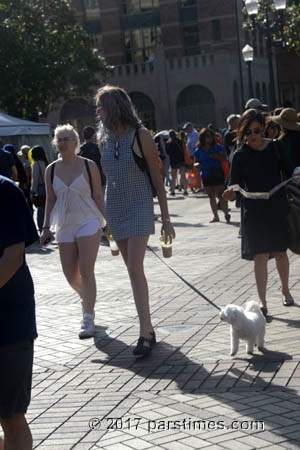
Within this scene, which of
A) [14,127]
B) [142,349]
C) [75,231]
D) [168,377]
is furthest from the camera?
[14,127]

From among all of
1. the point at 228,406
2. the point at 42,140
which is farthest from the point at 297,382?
the point at 42,140

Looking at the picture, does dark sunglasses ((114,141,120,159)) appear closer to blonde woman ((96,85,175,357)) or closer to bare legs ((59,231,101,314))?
blonde woman ((96,85,175,357))

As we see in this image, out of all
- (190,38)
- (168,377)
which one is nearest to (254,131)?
(168,377)

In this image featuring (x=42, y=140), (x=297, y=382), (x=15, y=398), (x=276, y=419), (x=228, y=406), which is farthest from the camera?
(x=42, y=140)

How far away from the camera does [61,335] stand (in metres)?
7.14

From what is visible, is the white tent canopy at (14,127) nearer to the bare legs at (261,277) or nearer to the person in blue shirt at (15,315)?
the bare legs at (261,277)

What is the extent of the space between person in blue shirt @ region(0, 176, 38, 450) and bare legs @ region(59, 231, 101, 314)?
3573mm

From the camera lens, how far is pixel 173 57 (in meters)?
58.2

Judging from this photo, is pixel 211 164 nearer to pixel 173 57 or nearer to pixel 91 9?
pixel 173 57

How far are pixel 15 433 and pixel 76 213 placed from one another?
3819 millimetres

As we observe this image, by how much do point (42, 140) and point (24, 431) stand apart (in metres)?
23.0

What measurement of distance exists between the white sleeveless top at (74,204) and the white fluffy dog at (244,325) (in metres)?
1.88

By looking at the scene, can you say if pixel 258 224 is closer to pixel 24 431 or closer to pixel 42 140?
pixel 24 431

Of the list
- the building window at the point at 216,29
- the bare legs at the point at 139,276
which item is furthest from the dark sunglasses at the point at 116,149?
the building window at the point at 216,29
